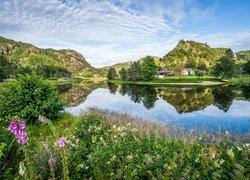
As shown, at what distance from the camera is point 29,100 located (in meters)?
12.0

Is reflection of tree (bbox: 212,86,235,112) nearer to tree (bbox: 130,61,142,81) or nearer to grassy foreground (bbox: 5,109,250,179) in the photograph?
grassy foreground (bbox: 5,109,250,179)

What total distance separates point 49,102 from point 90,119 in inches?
115

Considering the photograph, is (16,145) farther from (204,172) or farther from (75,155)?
(204,172)

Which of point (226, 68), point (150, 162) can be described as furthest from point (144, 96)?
point (226, 68)

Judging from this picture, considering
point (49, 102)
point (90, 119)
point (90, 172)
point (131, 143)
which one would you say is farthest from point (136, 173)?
point (49, 102)

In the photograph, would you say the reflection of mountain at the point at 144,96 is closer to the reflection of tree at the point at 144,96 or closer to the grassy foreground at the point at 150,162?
the reflection of tree at the point at 144,96

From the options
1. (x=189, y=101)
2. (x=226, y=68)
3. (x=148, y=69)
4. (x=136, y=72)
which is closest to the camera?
(x=189, y=101)

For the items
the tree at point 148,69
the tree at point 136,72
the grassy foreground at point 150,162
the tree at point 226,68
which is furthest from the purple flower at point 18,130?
the tree at point 136,72

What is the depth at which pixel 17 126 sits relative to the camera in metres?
3.19

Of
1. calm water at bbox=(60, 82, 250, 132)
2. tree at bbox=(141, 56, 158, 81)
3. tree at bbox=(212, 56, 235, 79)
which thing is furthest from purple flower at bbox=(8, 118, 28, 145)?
tree at bbox=(212, 56, 235, 79)

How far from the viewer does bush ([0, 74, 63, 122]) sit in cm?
1166

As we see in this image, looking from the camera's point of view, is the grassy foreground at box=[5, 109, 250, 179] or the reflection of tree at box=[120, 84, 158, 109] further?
the reflection of tree at box=[120, 84, 158, 109]

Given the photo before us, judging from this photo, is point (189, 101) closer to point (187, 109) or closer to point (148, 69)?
point (187, 109)

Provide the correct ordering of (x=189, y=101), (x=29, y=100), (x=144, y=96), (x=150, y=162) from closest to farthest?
1. (x=150, y=162)
2. (x=29, y=100)
3. (x=189, y=101)
4. (x=144, y=96)
